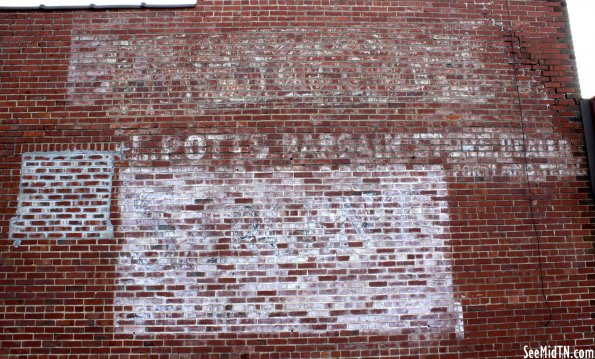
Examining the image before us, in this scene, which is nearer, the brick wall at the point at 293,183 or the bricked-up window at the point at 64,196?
the brick wall at the point at 293,183

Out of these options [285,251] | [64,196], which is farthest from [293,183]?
[64,196]

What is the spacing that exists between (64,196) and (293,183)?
8.43ft

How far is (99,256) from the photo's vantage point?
4.83 m

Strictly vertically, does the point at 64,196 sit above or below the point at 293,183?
below

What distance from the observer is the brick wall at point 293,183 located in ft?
15.7

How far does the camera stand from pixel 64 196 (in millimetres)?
4945

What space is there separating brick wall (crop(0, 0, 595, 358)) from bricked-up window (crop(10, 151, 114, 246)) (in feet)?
0.08

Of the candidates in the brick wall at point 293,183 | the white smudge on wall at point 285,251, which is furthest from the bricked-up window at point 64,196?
the white smudge on wall at point 285,251

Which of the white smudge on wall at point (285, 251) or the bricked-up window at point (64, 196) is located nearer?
the white smudge on wall at point (285, 251)

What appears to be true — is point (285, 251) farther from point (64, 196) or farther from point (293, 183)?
point (64, 196)

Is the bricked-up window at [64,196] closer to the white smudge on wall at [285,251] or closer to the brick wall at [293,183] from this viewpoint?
the brick wall at [293,183]

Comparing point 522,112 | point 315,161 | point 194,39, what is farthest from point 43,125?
point 522,112

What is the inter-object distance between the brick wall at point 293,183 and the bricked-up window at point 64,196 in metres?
0.02

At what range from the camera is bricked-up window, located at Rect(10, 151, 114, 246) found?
4.88m
